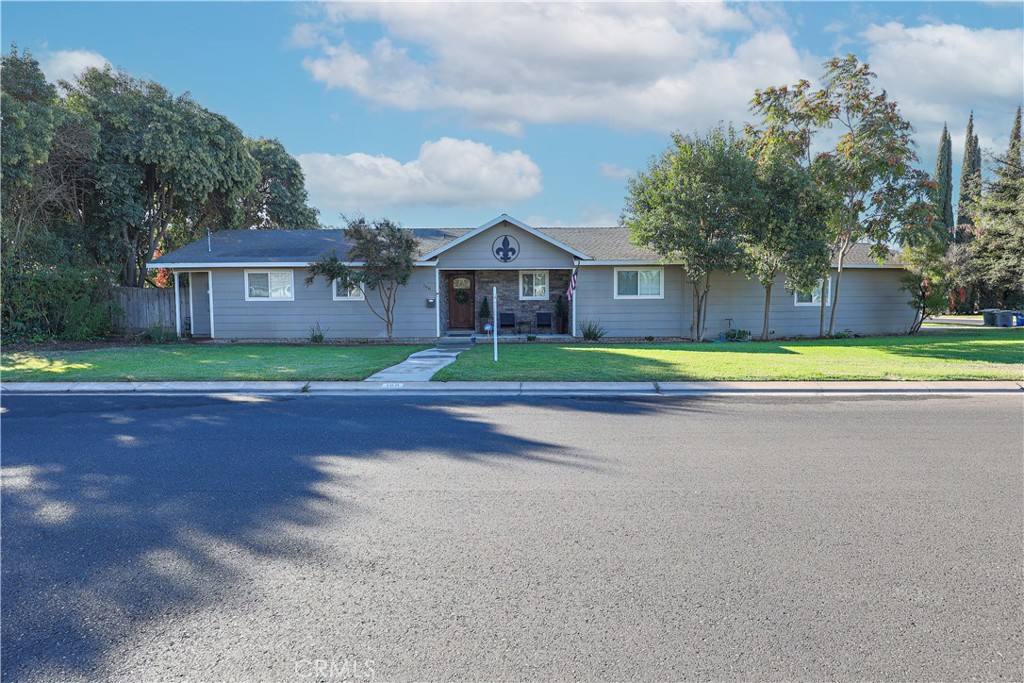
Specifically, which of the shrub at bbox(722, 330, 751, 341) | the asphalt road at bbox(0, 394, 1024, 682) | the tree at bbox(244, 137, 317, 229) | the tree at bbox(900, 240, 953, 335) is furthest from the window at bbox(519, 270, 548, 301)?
the asphalt road at bbox(0, 394, 1024, 682)

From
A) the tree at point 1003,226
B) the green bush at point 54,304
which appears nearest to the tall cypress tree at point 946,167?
the tree at point 1003,226

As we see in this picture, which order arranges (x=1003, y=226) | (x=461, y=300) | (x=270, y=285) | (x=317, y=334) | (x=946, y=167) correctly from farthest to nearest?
(x=946, y=167), (x=461, y=300), (x=1003, y=226), (x=270, y=285), (x=317, y=334)

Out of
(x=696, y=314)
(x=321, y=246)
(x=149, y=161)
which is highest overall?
(x=149, y=161)

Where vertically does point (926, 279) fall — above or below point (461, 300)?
above

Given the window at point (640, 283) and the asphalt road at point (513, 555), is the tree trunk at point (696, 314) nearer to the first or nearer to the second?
the window at point (640, 283)

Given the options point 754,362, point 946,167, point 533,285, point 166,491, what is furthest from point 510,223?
point 946,167

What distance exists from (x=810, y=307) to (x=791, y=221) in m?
5.55

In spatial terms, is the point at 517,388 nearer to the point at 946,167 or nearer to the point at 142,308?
the point at 142,308

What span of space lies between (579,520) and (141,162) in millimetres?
24987

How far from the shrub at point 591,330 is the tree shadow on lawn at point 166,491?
441 inches

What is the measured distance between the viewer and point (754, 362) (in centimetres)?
1366

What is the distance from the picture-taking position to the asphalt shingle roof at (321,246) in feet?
68.4

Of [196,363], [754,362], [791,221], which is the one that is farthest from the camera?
[791,221]

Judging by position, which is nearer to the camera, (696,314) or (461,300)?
(696,314)
